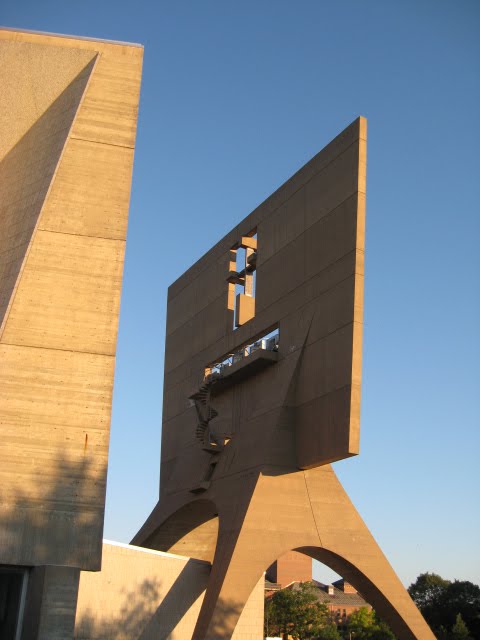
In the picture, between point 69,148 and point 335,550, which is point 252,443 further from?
point 69,148

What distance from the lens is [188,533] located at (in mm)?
30578

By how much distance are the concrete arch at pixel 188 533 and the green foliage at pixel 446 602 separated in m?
22.7

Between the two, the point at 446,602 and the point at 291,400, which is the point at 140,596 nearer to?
the point at 291,400

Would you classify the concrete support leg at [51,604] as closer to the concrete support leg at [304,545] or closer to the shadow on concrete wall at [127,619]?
the concrete support leg at [304,545]

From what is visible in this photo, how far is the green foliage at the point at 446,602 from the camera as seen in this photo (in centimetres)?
5074

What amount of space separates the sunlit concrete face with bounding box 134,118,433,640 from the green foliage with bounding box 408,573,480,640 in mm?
28000

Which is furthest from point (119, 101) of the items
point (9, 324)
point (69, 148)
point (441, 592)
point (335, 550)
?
point (441, 592)

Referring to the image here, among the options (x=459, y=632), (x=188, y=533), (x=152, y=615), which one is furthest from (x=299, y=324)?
(x=459, y=632)

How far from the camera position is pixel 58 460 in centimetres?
1530

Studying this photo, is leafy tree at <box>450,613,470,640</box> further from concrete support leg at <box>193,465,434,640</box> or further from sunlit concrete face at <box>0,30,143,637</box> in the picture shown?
sunlit concrete face at <box>0,30,143,637</box>

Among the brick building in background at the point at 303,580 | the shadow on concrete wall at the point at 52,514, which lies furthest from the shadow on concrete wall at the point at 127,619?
the brick building in background at the point at 303,580

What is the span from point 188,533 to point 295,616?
72.2ft

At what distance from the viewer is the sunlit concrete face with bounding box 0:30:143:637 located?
49.1 feet

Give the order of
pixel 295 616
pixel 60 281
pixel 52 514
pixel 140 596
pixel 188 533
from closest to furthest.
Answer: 1. pixel 52 514
2. pixel 60 281
3. pixel 140 596
4. pixel 188 533
5. pixel 295 616
